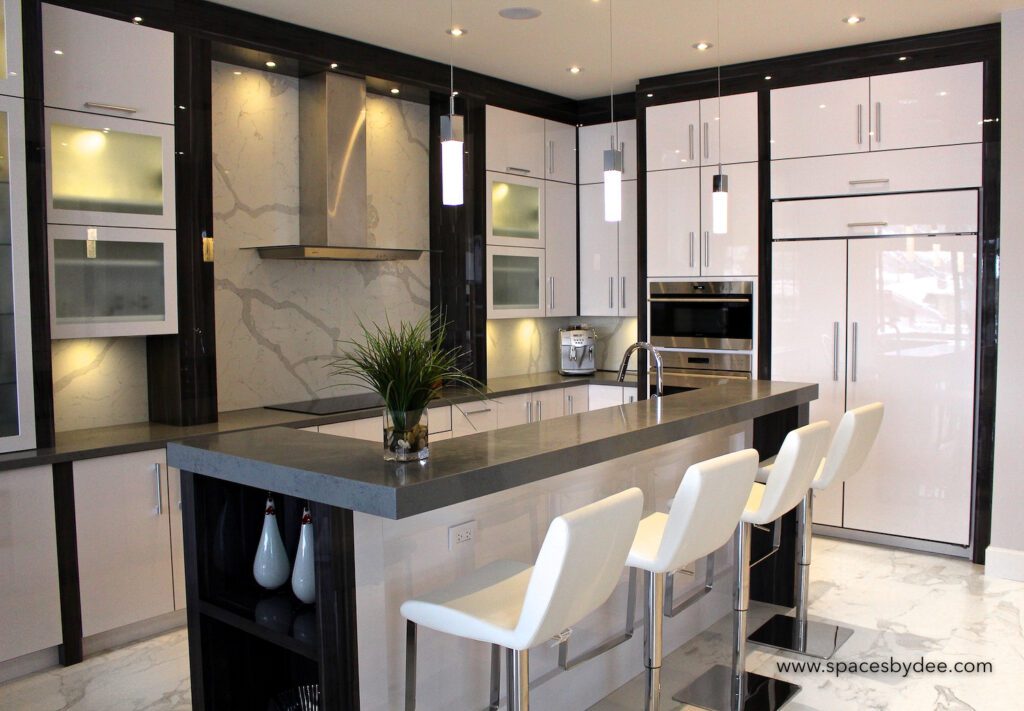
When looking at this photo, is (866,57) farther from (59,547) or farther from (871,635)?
(59,547)

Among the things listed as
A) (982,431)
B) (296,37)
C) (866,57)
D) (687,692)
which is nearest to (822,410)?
(982,431)

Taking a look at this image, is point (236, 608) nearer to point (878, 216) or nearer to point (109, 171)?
point (109, 171)

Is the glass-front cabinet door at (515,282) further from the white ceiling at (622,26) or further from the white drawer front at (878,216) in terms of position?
the white drawer front at (878,216)

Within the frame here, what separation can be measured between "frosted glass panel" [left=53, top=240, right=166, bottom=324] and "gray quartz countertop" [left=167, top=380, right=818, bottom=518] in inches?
55.1

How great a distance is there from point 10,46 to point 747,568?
3391 millimetres

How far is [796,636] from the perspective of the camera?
145 inches

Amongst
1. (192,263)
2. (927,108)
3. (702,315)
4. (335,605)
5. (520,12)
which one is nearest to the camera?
(335,605)

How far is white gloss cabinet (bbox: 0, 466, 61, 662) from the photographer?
321 centimetres

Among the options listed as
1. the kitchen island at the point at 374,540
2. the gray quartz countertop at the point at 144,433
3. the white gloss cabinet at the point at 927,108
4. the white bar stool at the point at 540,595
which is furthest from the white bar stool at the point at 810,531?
the white gloss cabinet at the point at 927,108

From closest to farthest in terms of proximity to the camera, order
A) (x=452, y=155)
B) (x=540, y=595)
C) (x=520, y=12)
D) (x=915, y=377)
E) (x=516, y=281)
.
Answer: (x=540, y=595)
(x=452, y=155)
(x=520, y=12)
(x=915, y=377)
(x=516, y=281)

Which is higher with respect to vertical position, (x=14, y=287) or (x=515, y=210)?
(x=515, y=210)

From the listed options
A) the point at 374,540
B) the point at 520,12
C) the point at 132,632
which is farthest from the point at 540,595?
the point at 520,12

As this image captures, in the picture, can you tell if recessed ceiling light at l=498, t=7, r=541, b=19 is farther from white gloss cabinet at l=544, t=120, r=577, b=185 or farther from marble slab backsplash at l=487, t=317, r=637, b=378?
marble slab backsplash at l=487, t=317, r=637, b=378

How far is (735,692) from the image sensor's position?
319cm
